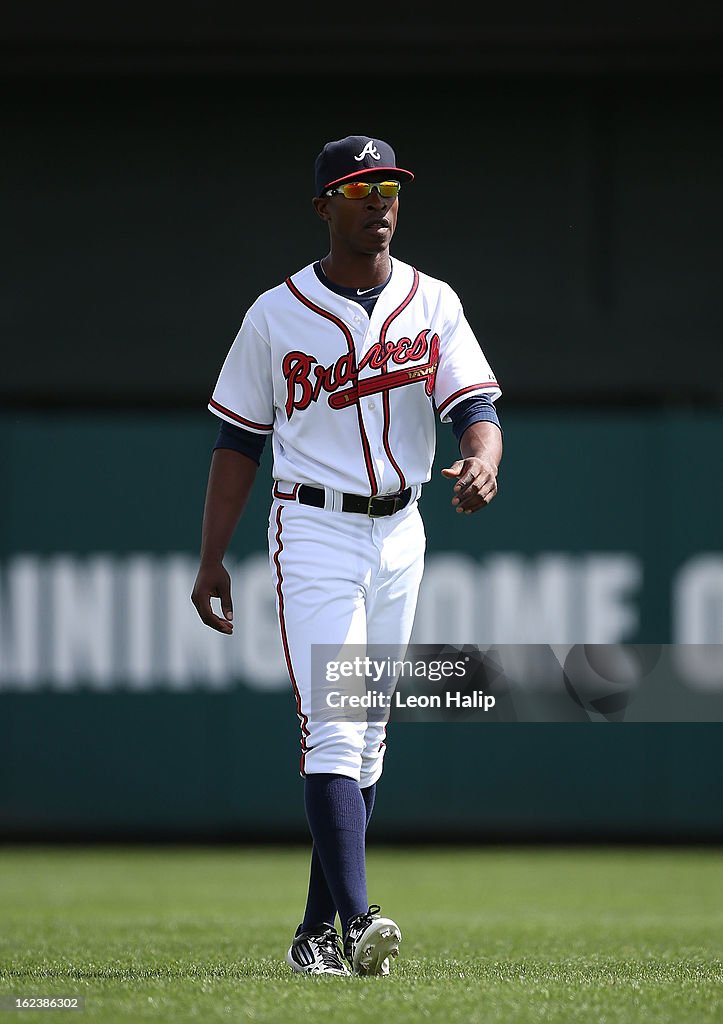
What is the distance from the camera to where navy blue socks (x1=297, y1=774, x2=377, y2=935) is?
9.40 ft

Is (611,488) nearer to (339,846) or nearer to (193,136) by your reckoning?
(193,136)

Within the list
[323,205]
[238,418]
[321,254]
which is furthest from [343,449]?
[321,254]

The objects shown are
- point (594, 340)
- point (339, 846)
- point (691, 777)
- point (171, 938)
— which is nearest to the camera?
point (339, 846)

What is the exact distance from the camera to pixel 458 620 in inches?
290

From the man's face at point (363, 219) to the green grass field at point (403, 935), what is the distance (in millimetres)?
1455

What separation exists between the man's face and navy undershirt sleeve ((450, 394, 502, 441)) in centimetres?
Answer: 37

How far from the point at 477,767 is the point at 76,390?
280cm

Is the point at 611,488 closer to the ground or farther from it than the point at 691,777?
farther from it

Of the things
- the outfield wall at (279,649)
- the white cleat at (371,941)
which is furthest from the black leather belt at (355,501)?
the outfield wall at (279,649)

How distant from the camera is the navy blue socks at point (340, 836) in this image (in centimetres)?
287

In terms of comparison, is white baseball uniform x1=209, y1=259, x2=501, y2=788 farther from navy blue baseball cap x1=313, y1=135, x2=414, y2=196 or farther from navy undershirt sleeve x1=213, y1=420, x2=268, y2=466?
navy blue baseball cap x1=313, y1=135, x2=414, y2=196

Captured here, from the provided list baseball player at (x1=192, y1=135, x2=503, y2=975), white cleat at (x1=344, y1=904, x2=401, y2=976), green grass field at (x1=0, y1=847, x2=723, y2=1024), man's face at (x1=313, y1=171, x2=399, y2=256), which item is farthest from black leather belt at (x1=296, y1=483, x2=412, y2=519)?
green grass field at (x1=0, y1=847, x2=723, y2=1024)

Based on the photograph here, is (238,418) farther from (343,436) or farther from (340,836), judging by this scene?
(340,836)

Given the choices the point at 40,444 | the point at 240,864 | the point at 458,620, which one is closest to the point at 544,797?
the point at 458,620
